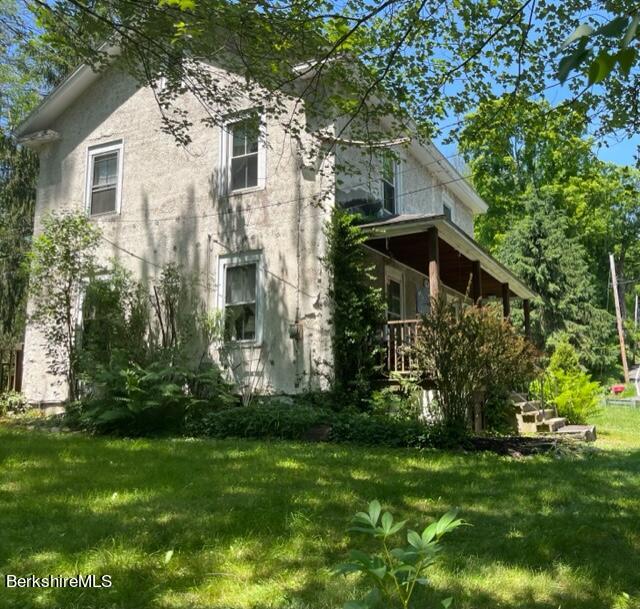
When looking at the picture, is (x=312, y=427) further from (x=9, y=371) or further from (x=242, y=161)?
(x=9, y=371)

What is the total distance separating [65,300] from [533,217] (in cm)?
2217

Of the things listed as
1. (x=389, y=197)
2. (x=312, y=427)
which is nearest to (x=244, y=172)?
(x=389, y=197)

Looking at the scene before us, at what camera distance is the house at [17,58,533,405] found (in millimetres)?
11195

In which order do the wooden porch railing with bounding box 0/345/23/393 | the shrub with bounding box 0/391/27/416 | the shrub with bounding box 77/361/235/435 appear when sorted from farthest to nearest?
the wooden porch railing with bounding box 0/345/23/393 → the shrub with bounding box 0/391/27/416 → the shrub with bounding box 77/361/235/435

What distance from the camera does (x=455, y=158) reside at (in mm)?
19422

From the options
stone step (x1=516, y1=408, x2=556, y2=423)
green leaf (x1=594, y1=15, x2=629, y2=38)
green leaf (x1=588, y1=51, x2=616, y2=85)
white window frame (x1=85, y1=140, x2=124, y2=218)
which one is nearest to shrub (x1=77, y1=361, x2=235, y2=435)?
white window frame (x1=85, y1=140, x2=124, y2=218)

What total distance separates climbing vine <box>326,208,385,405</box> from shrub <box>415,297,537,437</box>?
2.42 m

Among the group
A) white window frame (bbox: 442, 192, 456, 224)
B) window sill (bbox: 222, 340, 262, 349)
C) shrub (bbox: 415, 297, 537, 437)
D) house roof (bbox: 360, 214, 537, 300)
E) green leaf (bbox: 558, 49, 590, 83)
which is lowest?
shrub (bbox: 415, 297, 537, 437)

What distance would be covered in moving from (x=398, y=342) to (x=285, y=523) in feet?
24.0

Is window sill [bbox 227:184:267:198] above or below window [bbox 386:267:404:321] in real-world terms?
above

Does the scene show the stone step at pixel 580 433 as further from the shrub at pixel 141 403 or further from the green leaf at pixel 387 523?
the green leaf at pixel 387 523

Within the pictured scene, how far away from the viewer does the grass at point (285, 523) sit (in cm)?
318

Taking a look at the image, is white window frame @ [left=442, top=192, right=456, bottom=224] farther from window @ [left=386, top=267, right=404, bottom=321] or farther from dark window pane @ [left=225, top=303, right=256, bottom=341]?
dark window pane @ [left=225, top=303, right=256, bottom=341]

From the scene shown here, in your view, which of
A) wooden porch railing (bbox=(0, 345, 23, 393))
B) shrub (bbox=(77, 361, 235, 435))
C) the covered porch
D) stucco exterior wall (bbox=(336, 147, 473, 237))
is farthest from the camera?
wooden porch railing (bbox=(0, 345, 23, 393))
